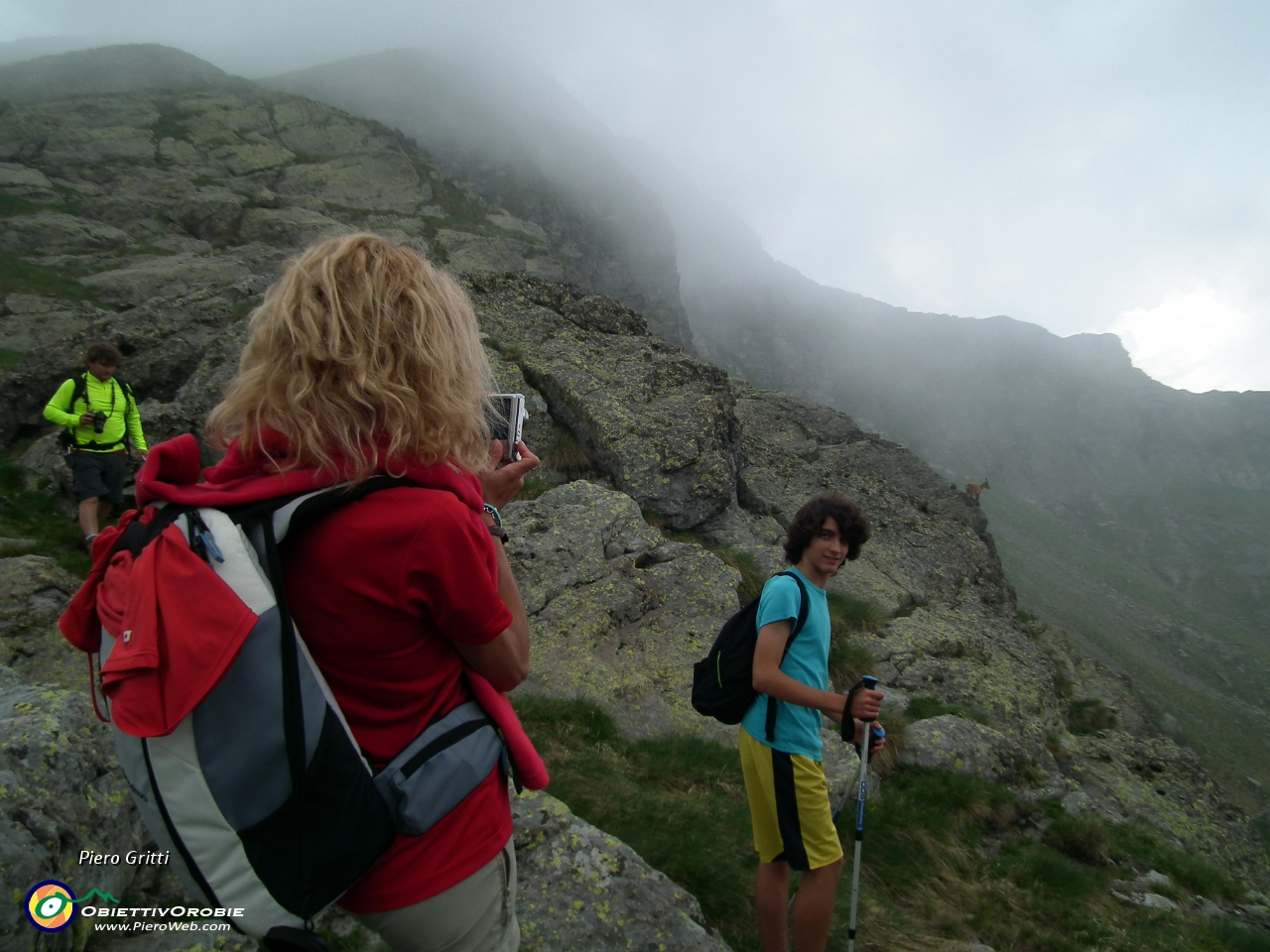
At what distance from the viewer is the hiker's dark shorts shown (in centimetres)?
932

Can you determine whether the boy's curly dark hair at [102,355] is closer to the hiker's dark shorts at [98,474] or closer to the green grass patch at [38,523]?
the hiker's dark shorts at [98,474]

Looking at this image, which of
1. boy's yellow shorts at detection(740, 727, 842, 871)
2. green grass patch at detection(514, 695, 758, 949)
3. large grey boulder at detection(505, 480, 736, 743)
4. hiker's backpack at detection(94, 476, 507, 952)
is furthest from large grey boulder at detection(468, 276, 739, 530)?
hiker's backpack at detection(94, 476, 507, 952)

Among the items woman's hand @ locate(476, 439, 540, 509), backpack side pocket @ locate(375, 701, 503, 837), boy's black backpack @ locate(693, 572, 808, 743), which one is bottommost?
boy's black backpack @ locate(693, 572, 808, 743)

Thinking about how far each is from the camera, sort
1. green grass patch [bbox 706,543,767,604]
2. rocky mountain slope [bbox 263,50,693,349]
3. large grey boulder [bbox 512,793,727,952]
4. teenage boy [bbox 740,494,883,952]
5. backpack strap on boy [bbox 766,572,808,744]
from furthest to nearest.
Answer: rocky mountain slope [bbox 263,50,693,349] < green grass patch [bbox 706,543,767,604] < backpack strap on boy [bbox 766,572,808,744] < teenage boy [bbox 740,494,883,952] < large grey boulder [bbox 512,793,727,952]

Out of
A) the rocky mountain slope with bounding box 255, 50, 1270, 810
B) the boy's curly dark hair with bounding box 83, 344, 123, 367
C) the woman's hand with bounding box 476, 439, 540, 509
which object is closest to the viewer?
the woman's hand with bounding box 476, 439, 540, 509

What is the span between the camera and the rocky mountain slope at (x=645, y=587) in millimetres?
4133

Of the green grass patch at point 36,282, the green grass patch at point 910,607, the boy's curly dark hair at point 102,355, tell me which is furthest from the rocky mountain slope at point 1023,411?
the boy's curly dark hair at point 102,355

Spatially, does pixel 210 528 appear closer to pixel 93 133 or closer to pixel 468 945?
pixel 468 945

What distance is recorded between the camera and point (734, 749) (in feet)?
26.7

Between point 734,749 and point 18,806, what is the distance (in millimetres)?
6967

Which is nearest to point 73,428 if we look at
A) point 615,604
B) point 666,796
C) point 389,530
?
point 615,604

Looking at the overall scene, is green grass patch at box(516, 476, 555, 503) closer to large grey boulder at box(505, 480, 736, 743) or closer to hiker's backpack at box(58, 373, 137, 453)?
large grey boulder at box(505, 480, 736, 743)

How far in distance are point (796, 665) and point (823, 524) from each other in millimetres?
1121

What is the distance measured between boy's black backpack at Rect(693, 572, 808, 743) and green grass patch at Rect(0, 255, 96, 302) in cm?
4907
